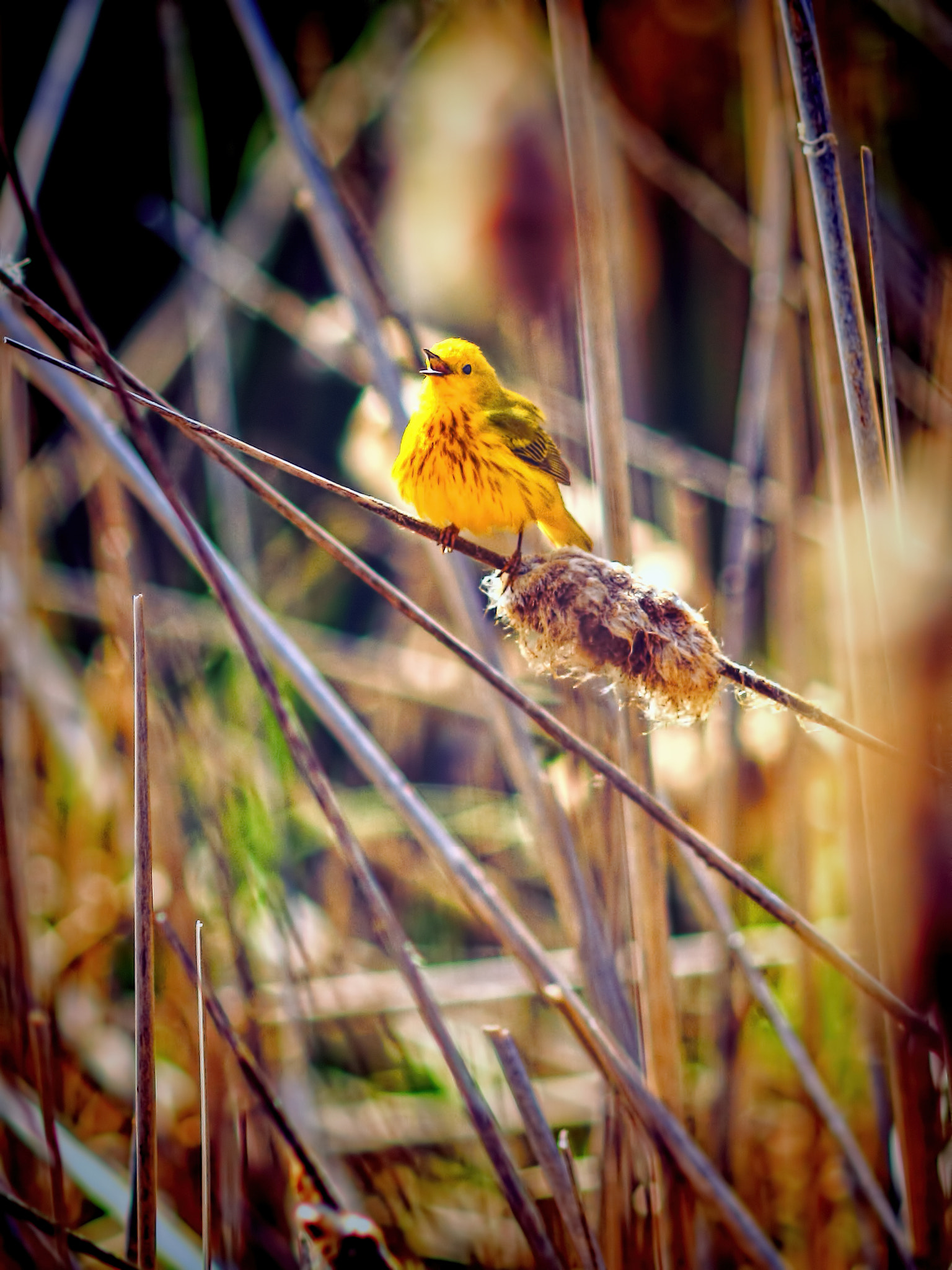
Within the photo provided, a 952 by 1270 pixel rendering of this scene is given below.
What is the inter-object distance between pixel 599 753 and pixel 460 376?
82 cm

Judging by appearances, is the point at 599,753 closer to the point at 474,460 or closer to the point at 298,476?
the point at 298,476

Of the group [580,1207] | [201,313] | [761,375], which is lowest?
[580,1207]

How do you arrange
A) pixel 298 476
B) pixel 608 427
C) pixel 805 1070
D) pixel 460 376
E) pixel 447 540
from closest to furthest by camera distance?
pixel 298 476, pixel 608 427, pixel 447 540, pixel 805 1070, pixel 460 376

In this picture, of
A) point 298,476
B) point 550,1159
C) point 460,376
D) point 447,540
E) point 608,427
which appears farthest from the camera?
point 460,376

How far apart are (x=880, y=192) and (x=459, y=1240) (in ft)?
8.37

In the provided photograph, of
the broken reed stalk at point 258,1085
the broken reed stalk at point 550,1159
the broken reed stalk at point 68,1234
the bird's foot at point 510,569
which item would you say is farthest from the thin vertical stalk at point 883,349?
the broken reed stalk at point 68,1234

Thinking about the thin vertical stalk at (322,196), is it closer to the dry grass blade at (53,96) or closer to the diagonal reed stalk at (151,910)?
the diagonal reed stalk at (151,910)

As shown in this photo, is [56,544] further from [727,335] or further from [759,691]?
[759,691]

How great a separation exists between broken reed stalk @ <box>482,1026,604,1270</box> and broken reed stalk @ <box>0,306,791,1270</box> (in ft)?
0.34

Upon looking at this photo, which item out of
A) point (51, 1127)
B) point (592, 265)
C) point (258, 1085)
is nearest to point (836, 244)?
point (592, 265)

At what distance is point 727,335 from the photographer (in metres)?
3.87

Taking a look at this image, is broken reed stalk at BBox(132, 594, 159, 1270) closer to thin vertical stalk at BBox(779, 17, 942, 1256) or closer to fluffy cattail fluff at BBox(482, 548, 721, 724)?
fluffy cattail fluff at BBox(482, 548, 721, 724)

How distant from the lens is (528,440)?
160 centimetres

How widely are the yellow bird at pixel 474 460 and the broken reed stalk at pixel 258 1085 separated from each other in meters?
0.80
